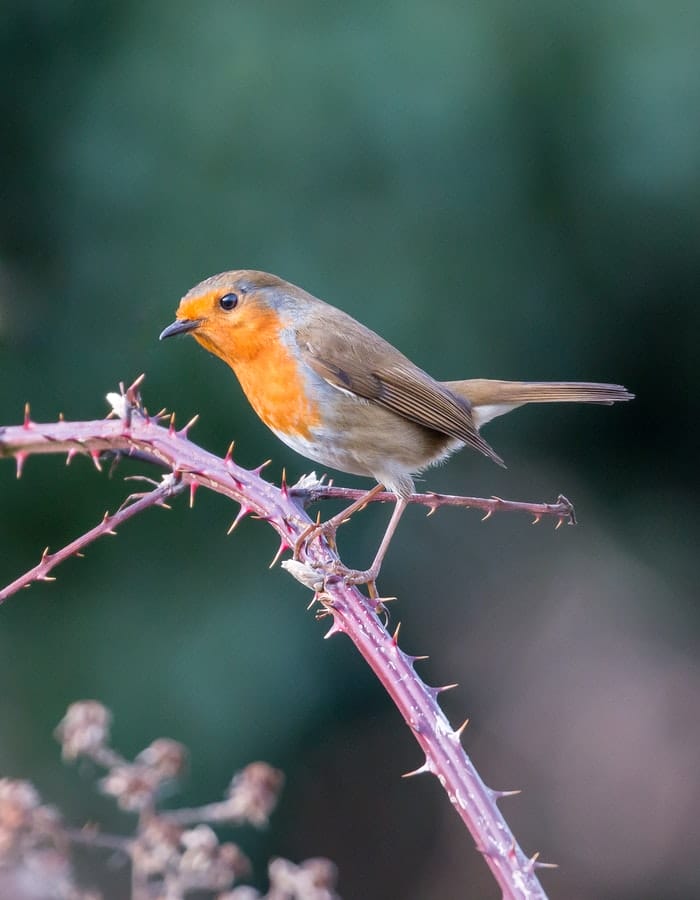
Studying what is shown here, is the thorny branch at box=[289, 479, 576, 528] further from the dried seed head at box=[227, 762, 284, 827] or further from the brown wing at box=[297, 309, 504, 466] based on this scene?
the brown wing at box=[297, 309, 504, 466]

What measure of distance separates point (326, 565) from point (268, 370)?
3.69 feet

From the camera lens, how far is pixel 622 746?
5.18 meters

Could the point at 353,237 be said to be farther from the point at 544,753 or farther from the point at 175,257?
the point at 544,753

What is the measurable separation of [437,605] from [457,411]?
1.60 meters

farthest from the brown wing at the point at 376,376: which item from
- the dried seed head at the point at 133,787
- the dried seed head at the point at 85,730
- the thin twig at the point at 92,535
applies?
the dried seed head at the point at 133,787

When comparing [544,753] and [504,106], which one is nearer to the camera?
[504,106]

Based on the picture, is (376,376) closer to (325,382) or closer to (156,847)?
(325,382)

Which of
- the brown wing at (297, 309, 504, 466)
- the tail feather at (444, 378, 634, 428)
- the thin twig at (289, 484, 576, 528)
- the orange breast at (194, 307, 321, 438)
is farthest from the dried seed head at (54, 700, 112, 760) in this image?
the tail feather at (444, 378, 634, 428)

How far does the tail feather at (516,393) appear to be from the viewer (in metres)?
3.58

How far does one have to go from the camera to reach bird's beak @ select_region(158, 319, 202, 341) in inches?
113

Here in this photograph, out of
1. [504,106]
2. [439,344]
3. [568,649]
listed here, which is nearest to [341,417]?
[439,344]

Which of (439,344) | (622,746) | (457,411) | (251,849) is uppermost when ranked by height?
(439,344)

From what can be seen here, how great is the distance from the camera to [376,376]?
126 inches

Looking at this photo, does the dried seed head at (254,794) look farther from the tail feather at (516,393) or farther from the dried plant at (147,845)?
the tail feather at (516,393)
